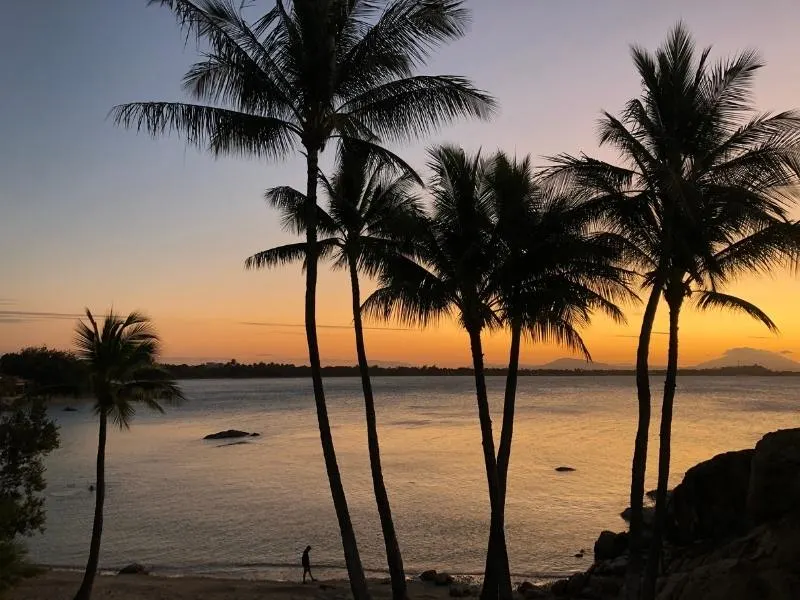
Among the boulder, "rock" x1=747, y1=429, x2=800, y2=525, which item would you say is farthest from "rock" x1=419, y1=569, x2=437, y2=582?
"rock" x1=747, y1=429, x2=800, y2=525

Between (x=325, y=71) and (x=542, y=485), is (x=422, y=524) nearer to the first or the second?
(x=542, y=485)

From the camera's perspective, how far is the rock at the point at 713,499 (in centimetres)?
1719

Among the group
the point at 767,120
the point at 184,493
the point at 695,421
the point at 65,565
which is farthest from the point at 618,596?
the point at 695,421

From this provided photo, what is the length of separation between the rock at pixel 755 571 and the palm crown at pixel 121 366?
1280 centimetres

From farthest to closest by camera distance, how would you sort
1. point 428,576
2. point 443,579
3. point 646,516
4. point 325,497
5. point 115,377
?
1. point 325,497
2. point 646,516
3. point 428,576
4. point 443,579
5. point 115,377

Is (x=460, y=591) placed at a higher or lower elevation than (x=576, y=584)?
lower

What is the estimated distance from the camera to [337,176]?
636 inches

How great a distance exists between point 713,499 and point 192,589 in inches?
608

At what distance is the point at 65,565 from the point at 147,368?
13.0m

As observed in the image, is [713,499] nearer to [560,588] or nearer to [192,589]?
[560,588]

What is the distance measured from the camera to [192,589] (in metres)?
19.8

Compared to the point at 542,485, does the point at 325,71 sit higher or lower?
higher

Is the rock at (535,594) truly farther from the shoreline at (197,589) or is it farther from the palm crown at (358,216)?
the palm crown at (358,216)

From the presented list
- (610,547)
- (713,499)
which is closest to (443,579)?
(610,547)
